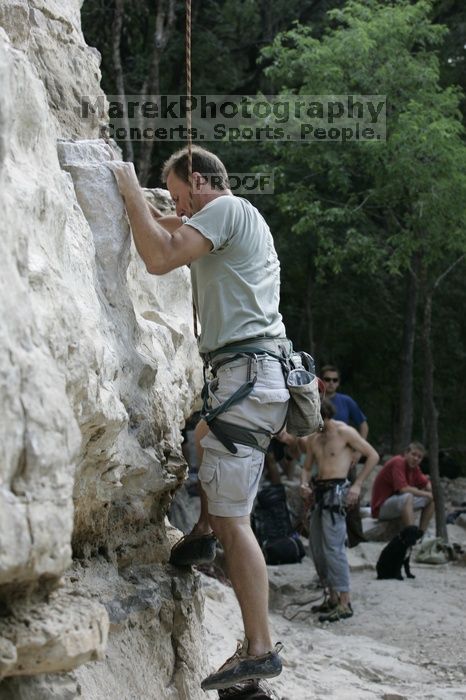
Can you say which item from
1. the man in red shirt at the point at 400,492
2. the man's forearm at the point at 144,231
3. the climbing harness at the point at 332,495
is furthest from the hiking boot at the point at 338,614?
the man's forearm at the point at 144,231

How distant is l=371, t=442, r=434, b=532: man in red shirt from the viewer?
12211 millimetres

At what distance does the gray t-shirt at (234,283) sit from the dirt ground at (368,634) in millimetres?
1651

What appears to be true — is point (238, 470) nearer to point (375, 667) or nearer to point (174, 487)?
point (174, 487)

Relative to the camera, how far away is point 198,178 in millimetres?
4695

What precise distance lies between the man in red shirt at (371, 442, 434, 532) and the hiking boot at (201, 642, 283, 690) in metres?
8.02

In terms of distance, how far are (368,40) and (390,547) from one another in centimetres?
553

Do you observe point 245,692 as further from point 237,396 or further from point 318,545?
point 318,545

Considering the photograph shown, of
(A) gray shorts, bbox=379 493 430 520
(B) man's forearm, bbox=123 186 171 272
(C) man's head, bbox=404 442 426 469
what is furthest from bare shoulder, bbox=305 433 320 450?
(B) man's forearm, bbox=123 186 171 272

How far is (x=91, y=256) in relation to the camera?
409 centimetres

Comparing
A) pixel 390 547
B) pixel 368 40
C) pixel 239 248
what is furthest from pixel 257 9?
pixel 239 248

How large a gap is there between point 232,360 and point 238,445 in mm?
358

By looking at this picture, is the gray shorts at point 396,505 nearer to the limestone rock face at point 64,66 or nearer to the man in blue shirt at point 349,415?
the man in blue shirt at point 349,415

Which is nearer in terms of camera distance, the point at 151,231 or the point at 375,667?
the point at 151,231

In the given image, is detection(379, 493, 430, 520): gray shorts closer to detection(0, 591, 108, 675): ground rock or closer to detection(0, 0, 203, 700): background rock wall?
detection(0, 0, 203, 700): background rock wall
